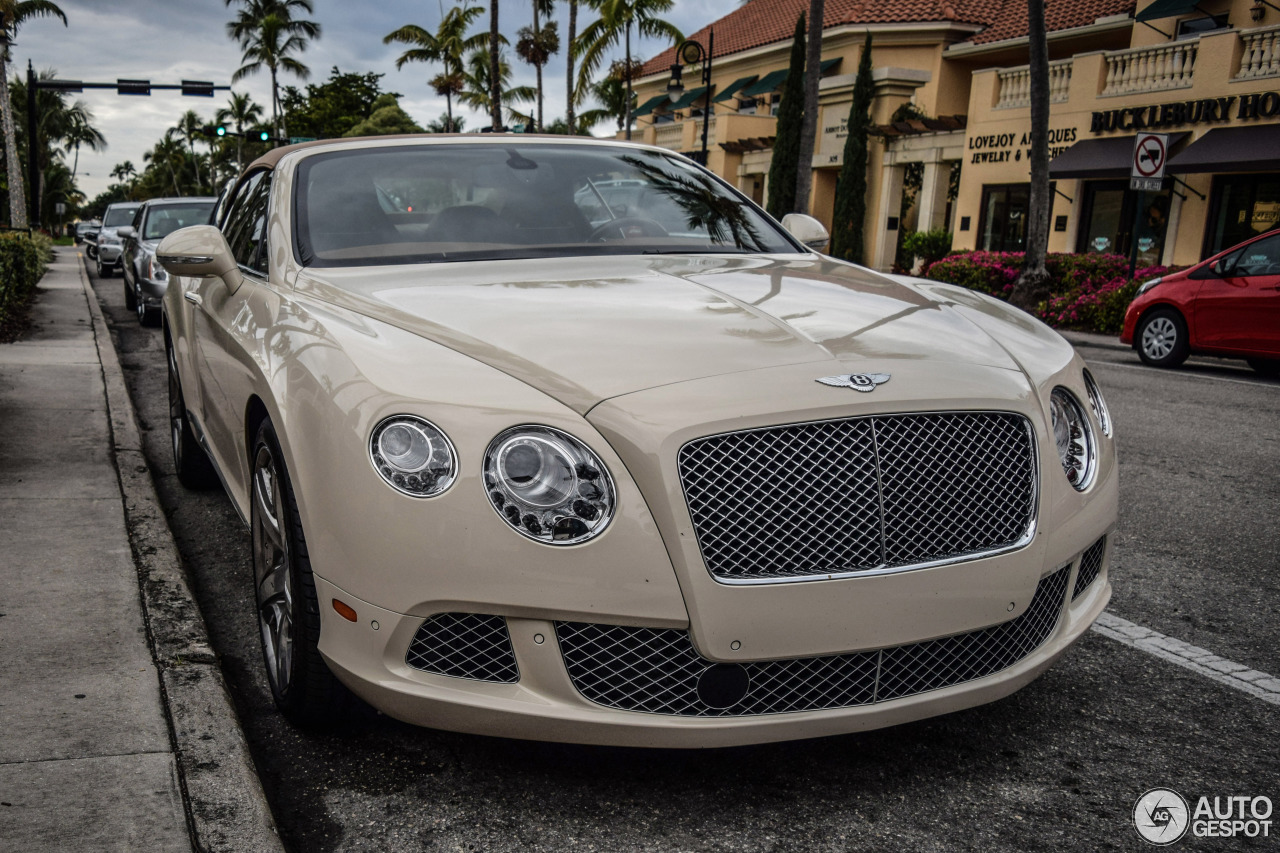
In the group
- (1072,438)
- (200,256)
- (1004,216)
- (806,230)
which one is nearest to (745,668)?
(1072,438)

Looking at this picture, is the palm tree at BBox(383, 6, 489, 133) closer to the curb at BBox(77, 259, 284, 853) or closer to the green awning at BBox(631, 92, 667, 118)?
the green awning at BBox(631, 92, 667, 118)

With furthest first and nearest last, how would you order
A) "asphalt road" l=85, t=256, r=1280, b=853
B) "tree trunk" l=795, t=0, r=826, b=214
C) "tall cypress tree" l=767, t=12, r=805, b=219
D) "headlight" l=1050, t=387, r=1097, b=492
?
"tall cypress tree" l=767, t=12, r=805, b=219, "tree trunk" l=795, t=0, r=826, b=214, "headlight" l=1050, t=387, r=1097, b=492, "asphalt road" l=85, t=256, r=1280, b=853

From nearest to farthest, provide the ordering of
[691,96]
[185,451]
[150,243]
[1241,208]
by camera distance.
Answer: [185,451] → [150,243] → [1241,208] → [691,96]

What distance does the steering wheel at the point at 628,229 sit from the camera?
152 inches

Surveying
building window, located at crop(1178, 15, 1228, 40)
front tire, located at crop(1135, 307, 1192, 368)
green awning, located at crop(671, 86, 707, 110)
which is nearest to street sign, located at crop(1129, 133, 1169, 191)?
front tire, located at crop(1135, 307, 1192, 368)

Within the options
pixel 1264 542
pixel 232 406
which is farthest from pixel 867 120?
pixel 232 406

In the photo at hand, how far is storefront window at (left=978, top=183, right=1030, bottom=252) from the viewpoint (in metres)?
26.3

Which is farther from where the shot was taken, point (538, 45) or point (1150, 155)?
point (538, 45)

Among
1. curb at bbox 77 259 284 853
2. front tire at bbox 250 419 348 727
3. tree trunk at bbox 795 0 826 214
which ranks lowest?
curb at bbox 77 259 284 853

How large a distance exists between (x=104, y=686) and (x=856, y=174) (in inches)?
1218

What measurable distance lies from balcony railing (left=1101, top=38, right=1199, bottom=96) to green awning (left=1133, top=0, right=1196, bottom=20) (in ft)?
2.44

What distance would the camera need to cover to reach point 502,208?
12.6ft

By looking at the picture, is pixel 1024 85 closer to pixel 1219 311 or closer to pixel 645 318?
pixel 1219 311

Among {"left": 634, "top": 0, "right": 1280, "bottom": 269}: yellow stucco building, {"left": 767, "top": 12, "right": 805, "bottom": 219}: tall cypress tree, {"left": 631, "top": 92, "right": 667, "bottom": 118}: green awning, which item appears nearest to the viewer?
{"left": 634, "top": 0, "right": 1280, "bottom": 269}: yellow stucco building
